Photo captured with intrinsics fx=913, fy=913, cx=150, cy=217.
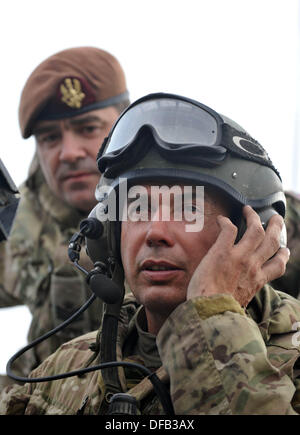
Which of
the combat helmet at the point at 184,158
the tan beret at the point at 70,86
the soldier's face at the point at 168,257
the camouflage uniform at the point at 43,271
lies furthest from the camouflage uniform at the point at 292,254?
the soldier's face at the point at 168,257

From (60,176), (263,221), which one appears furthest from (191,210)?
(60,176)

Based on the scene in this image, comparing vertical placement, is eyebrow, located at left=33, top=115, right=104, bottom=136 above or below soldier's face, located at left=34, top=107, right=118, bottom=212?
above

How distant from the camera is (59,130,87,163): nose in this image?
19.2ft

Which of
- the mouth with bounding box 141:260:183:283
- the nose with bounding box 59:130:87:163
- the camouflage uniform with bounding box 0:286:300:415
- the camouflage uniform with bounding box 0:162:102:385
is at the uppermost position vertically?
the mouth with bounding box 141:260:183:283

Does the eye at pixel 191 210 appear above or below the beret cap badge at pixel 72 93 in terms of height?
above

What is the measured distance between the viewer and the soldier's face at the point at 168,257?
310cm

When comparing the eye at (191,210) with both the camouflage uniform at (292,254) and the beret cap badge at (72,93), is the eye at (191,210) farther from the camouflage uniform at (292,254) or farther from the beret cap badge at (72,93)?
the beret cap badge at (72,93)

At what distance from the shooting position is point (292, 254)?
5098 millimetres

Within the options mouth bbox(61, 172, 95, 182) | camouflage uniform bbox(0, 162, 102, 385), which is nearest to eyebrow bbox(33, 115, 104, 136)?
mouth bbox(61, 172, 95, 182)

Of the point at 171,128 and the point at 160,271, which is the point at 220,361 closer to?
the point at 160,271

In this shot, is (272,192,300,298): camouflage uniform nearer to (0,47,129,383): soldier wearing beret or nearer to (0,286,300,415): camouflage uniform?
(0,47,129,383): soldier wearing beret

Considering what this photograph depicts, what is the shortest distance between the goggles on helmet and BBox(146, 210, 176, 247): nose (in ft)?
0.77
